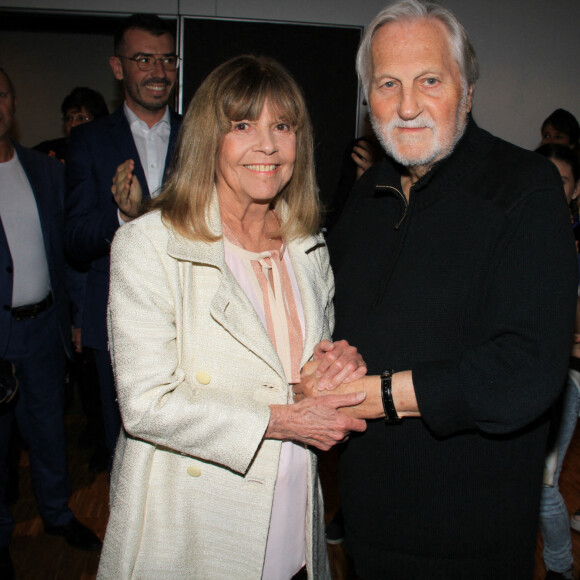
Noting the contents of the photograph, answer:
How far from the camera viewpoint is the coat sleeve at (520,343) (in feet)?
4.09

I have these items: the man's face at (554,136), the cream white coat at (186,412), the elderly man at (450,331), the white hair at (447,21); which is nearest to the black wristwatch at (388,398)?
the elderly man at (450,331)

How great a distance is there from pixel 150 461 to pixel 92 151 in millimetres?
1678

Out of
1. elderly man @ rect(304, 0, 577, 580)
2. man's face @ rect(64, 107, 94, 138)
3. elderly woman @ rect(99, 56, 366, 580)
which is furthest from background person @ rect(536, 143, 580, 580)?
man's face @ rect(64, 107, 94, 138)

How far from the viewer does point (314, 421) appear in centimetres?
144

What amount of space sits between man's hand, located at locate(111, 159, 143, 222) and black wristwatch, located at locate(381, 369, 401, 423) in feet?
4.34

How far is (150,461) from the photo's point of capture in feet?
4.75

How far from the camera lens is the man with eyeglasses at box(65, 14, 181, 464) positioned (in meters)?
2.53

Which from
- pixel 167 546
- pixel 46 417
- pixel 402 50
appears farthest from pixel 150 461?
pixel 46 417

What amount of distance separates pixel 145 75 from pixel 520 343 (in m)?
2.26

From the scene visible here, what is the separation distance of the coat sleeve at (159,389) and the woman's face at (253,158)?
0.35 metres

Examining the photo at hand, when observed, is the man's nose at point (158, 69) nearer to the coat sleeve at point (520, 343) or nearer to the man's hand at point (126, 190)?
the man's hand at point (126, 190)

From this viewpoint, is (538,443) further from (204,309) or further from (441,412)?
(204,309)

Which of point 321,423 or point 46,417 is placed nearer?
point 321,423

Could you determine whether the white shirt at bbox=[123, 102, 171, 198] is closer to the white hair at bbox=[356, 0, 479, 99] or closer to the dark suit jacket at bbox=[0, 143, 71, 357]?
the dark suit jacket at bbox=[0, 143, 71, 357]
